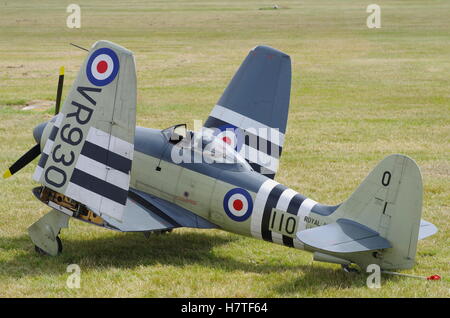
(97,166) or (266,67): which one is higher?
(266,67)

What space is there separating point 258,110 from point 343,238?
13.6 ft

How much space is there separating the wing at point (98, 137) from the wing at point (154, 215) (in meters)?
0.62

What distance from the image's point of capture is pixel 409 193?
7.70m

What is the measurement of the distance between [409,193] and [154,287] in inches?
125

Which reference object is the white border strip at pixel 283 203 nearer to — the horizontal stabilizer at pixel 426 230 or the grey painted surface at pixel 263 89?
the horizontal stabilizer at pixel 426 230

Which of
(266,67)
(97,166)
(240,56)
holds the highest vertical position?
(266,67)

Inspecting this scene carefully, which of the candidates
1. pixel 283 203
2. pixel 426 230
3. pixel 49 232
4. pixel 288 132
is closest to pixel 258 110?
pixel 283 203

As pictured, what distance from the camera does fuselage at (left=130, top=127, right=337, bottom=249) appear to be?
886 centimetres

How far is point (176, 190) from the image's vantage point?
9594 mm

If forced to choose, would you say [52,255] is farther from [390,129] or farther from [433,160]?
[390,129]

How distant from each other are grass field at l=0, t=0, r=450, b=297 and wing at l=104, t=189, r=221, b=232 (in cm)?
54

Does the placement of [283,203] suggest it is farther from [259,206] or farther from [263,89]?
[263,89]

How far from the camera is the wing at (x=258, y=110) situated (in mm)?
11383
